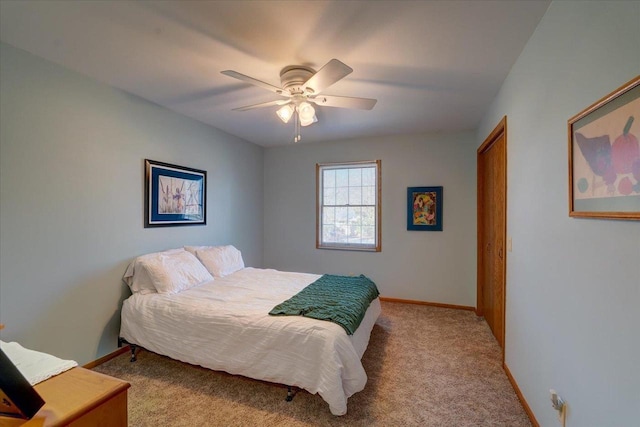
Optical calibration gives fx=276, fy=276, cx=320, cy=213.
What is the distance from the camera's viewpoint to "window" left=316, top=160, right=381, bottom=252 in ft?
14.8

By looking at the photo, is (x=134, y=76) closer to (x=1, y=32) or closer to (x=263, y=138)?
(x=1, y=32)

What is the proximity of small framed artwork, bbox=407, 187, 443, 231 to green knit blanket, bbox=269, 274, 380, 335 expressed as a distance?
58.9 inches

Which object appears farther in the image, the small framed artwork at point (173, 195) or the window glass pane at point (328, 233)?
the window glass pane at point (328, 233)

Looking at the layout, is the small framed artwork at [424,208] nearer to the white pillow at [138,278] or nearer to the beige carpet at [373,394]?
the beige carpet at [373,394]

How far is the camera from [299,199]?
4.91 m

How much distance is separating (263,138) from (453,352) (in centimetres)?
386

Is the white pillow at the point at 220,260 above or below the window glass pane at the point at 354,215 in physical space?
below

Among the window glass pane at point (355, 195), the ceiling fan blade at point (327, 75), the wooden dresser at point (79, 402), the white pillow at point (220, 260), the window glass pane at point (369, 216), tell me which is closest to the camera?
the wooden dresser at point (79, 402)

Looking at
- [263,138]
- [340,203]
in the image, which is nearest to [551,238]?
[340,203]

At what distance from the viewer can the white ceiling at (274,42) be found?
1616mm

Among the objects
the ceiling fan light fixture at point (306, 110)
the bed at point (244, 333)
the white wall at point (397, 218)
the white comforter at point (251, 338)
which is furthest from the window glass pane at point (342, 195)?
the ceiling fan light fixture at point (306, 110)

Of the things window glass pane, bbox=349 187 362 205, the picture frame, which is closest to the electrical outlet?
the picture frame

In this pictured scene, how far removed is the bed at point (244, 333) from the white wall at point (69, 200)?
301 mm

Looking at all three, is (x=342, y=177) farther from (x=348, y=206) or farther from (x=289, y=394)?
(x=289, y=394)
